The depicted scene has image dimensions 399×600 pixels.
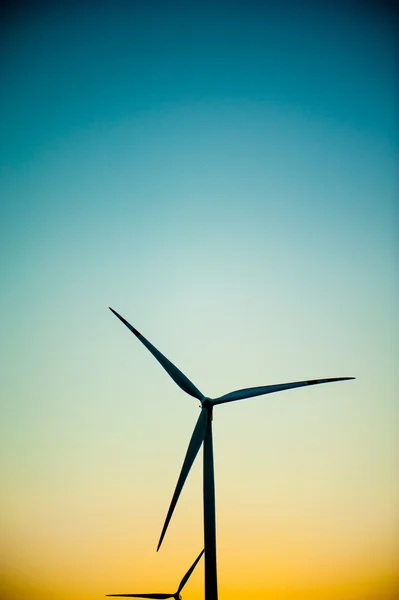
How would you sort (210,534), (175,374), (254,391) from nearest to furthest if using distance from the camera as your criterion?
(210,534), (254,391), (175,374)

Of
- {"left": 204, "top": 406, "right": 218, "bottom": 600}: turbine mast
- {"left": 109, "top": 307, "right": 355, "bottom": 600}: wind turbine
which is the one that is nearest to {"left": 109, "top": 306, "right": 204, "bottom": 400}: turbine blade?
{"left": 109, "top": 307, "right": 355, "bottom": 600}: wind turbine

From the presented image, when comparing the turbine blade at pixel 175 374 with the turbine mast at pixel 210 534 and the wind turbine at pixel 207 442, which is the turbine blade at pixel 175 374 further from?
the turbine mast at pixel 210 534

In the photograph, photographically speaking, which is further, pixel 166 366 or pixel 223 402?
pixel 166 366

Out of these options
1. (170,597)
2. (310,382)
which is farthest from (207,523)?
(170,597)

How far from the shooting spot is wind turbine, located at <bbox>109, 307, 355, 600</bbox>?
42.2 feet

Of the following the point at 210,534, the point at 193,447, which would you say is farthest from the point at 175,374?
the point at 210,534

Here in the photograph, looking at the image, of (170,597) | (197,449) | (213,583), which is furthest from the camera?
(170,597)

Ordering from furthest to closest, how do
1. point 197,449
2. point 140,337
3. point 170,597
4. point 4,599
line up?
point 4,599 < point 170,597 < point 140,337 < point 197,449

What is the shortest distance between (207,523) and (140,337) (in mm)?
7169

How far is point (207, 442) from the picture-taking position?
15.7 metres

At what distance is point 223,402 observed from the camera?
16.5 metres

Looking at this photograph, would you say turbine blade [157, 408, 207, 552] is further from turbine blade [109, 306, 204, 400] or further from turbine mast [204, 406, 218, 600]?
turbine blade [109, 306, 204, 400]

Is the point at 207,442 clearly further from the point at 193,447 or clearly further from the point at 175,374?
the point at 175,374

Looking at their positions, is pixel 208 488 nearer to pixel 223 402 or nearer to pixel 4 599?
pixel 223 402
